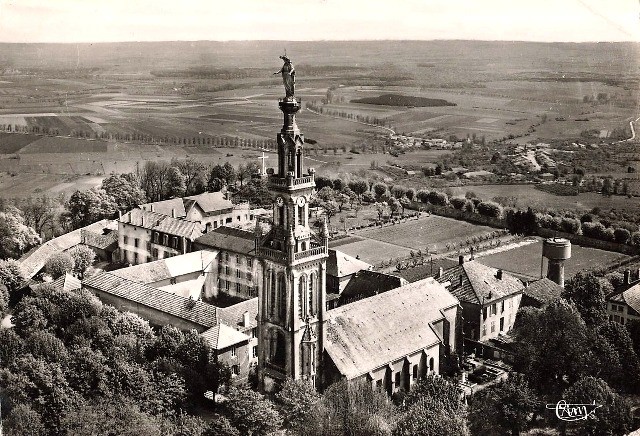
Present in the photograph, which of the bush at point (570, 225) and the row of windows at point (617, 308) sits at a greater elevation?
the row of windows at point (617, 308)

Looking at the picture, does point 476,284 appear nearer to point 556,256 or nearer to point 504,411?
point 556,256

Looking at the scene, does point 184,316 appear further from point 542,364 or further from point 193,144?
point 193,144

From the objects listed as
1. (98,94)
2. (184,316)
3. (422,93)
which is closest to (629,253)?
(422,93)

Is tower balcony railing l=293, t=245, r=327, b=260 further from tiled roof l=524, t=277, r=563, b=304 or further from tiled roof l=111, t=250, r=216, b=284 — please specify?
tiled roof l=524, t=277, r=563, b=304

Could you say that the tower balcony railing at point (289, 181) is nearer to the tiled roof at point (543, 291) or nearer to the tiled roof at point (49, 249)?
the tiled roof at point (543, 291)

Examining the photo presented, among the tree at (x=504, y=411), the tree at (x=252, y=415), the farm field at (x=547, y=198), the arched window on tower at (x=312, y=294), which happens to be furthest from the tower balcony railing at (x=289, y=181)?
the farm field at (x=547, y=198)

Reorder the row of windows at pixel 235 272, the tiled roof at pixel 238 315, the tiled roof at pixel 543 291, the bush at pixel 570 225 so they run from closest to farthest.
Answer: the tiled roof at pixel 238 315 → the tiled roof at pixel 543 291 → the row of windows at pixel 235 272 → the bush at pixel 570 225

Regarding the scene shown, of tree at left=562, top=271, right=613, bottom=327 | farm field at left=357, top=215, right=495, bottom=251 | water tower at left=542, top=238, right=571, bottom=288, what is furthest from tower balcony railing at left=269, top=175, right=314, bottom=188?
farm field at left=357, top=215, right=495, bottom=251

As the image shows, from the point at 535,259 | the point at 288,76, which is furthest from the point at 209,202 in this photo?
the point at 288,76
